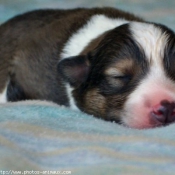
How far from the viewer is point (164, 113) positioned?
2.68 meters

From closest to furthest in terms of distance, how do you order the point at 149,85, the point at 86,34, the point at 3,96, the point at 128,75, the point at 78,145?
1. the point at 78,145
2. the point at 149,85
3. the point at 128,75
4. the point at 86,34
5. the point at 3,96

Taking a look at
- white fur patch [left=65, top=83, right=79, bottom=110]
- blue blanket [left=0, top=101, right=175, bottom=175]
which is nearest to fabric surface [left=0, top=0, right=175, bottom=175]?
blue blanket [left=0, top=101, right=175, bottom=175]

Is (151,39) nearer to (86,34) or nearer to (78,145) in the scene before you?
(86,34)

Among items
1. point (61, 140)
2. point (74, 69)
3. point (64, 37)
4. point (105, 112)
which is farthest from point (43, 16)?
point (61, 140)

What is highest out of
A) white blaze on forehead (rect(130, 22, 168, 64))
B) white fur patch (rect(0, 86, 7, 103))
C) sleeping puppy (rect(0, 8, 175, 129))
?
white blaze on forehead (rect(130, 22, 168, 64))

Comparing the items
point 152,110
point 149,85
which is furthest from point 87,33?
point 152,110

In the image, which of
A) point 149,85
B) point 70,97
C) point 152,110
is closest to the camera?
point 152,110

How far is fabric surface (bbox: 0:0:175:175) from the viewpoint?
6.89 feet

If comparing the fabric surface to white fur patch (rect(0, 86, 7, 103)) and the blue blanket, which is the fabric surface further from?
white fur patch (rect(0, 86, 7, 103))

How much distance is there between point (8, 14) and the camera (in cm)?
502

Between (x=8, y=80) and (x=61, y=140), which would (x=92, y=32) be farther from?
(x=61, y=140)

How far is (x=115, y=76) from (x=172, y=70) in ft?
1.01

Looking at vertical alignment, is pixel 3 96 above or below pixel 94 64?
below

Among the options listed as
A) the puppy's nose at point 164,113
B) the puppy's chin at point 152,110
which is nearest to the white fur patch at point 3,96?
the puppy's chin at point 152,110
